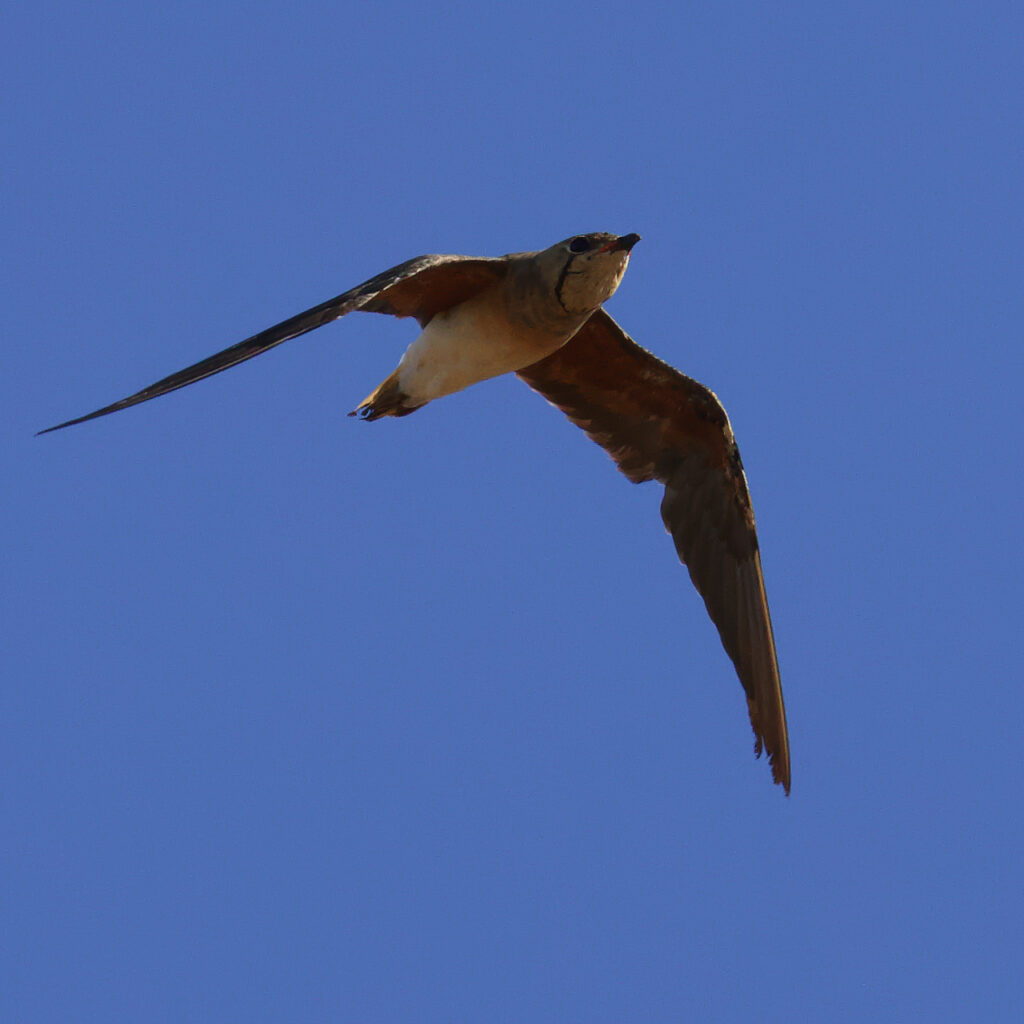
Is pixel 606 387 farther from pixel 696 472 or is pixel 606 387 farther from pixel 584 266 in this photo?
pixel 584 266

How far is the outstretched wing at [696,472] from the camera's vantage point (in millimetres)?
11930

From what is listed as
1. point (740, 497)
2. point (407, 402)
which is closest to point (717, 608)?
point (740, 497)

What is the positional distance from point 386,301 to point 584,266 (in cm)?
148

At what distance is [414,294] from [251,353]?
2978mm

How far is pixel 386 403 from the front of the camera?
10.8 meters

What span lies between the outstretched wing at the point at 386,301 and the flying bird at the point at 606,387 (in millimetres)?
16

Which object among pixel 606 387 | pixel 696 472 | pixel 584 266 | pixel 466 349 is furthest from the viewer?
pixel 696 472

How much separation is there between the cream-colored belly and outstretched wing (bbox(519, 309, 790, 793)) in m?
1.16

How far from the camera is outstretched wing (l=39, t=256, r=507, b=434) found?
24.5 ft

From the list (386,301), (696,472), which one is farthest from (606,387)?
(386,301)

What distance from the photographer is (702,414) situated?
12.1 metres

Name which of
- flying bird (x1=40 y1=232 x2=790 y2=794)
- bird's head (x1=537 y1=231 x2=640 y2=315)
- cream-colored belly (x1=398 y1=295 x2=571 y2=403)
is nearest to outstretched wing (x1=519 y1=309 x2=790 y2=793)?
flying bird (x1=40 y1=232 x2=790 y2=794)

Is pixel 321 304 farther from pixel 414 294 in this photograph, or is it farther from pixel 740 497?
pixel 740 497

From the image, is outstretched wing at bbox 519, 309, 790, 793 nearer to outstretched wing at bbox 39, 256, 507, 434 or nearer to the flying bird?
the flying bird
